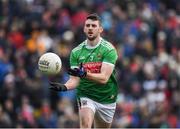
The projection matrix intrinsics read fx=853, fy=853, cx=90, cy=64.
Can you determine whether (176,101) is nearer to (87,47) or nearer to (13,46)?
(13,46)

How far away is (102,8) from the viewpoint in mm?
25219

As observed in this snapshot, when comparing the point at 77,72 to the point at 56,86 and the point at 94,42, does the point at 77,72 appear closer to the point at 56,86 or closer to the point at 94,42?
the point at 56,86

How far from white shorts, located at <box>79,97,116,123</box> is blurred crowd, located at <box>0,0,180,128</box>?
4975mm

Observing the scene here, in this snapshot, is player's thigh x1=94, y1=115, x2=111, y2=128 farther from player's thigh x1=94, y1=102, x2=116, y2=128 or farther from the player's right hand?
the player's right hand

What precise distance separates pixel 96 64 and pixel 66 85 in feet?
2.07

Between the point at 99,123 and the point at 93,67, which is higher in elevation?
the point at 93,67

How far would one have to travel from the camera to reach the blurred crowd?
20.2 metres

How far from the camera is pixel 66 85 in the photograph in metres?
13.8

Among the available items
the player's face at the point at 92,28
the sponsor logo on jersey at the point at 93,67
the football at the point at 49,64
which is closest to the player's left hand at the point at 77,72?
the football at the point at 49,64

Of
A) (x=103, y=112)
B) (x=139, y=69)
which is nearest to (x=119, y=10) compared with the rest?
(x=139, y=69)

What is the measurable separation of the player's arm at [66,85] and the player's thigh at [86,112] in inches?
12.5

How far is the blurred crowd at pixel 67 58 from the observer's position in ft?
66.2

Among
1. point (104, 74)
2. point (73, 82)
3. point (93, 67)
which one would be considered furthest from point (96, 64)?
point (73, 82)

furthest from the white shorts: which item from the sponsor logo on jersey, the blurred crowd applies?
the blurred crowd
